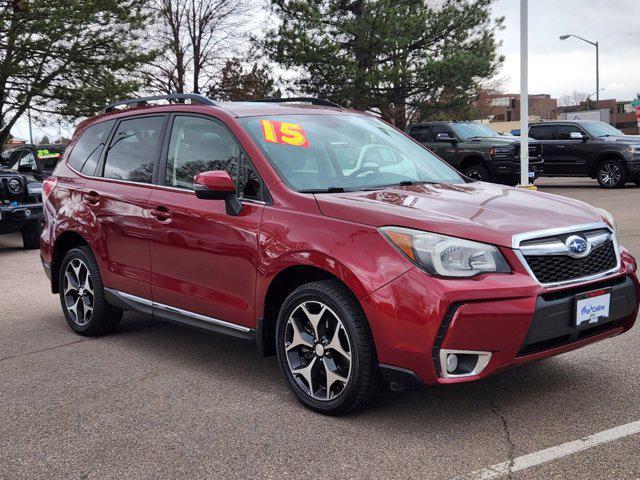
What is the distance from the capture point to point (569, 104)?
118750 mm

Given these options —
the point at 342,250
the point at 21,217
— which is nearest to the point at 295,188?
the point at 342,250

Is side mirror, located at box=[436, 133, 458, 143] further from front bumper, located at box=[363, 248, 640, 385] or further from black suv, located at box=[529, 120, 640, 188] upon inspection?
front bumper, located at box=[363, 248, 640, 385]

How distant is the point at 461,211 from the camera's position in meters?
3.70

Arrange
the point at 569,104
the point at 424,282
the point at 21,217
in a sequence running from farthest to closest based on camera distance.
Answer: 1. the point at 569,104
2. the point at 21,217
3. the point at 424,282

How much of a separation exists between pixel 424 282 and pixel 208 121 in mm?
2035

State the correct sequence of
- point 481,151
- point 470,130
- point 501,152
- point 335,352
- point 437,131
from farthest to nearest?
point 437,131, point 470,130, point 481,151, point 501,152, point 335,352

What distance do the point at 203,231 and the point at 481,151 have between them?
14.3 m

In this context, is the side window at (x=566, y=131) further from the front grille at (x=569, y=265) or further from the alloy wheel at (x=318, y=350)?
the alloy wheel at (x=318, y=350)

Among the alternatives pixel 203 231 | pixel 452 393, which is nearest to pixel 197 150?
pixel 203 231

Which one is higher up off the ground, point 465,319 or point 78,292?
point 465,319

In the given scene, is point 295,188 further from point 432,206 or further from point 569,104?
point 569,104

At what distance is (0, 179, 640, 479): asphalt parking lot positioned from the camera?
128 inches

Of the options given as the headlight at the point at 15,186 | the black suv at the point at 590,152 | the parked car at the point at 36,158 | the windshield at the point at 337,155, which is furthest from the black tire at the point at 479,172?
the windshield at the point at 337,155

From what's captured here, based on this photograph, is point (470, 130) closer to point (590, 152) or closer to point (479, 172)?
point (479, 172)
